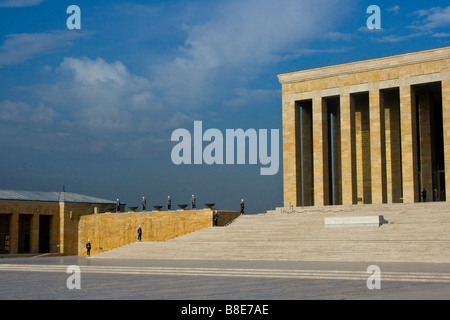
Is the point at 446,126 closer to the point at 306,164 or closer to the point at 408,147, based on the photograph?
the point at 408,147

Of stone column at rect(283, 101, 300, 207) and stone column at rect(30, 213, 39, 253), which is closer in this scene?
stone column at rect(283, 101, 300, 207)

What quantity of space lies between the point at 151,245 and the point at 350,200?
1326 cm

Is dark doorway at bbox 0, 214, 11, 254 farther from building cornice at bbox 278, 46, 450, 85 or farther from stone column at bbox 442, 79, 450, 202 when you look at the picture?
stone column at bbox 442, 79, 450, 202

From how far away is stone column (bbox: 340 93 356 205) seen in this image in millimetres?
35906

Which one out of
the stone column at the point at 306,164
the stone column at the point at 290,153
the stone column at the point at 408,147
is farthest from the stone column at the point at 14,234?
the stone column at the point at 408,147

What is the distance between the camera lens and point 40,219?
45.2 meters

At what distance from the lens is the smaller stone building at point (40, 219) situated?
40.2 m

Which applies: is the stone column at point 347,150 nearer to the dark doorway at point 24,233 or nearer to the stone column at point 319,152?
the stone column at point 319,152

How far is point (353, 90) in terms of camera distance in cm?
3625

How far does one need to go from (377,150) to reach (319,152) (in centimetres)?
374

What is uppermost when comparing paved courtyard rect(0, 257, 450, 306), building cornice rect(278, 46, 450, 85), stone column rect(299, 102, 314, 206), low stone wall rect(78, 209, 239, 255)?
building cornice rect(278, 46, 450, 85)

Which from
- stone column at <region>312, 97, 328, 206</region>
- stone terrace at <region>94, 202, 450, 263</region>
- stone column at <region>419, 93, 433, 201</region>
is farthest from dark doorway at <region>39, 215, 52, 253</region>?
stone column at <region>419, 93, 433, 201</region>

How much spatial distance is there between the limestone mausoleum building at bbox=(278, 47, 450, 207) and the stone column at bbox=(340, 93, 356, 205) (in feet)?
0.20

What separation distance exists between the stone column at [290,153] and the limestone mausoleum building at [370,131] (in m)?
0.06
